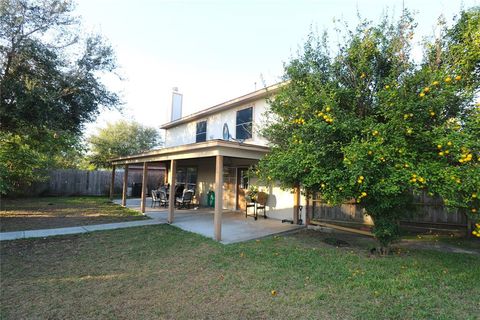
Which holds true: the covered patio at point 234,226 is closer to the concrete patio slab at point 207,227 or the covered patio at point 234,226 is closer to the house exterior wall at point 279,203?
the concrete patio slab at point 207,227

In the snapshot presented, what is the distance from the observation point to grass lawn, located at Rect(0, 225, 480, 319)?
3.29 m

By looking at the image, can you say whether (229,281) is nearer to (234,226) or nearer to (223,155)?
(223,155)

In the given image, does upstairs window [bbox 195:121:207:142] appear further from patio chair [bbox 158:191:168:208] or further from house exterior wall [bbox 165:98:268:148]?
patio chair [bbox 158:191:168:208]

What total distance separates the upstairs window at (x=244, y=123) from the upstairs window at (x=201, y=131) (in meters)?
3.02

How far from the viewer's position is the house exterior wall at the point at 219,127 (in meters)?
10.0

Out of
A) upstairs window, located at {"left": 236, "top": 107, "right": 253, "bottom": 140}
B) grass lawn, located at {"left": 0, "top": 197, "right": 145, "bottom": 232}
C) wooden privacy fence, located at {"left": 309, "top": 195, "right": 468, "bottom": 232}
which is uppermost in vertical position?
upstairs window, located at {"left": 236, "top": 107, "right": 253, "bottom": 140}

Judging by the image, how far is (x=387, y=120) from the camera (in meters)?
4.79

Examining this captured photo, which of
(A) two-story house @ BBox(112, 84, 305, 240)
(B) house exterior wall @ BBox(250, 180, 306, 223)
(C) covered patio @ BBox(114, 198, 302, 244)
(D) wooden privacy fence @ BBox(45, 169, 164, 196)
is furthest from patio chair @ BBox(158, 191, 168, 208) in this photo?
(D) wooden privacy fence @ BBox(45, 169, 164, 196)

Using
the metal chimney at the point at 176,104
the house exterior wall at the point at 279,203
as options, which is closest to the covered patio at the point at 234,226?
the house exterior wall at the point at 279,203

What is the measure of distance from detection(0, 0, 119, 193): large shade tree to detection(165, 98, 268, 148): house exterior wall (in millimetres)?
4343

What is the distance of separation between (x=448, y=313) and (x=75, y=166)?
28915 mm

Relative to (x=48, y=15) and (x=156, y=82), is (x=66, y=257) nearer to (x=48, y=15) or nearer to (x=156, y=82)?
(x=48, y=15)

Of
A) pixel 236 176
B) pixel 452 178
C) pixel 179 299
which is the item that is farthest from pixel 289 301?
pixel 236 176

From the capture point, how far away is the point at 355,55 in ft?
17.5
